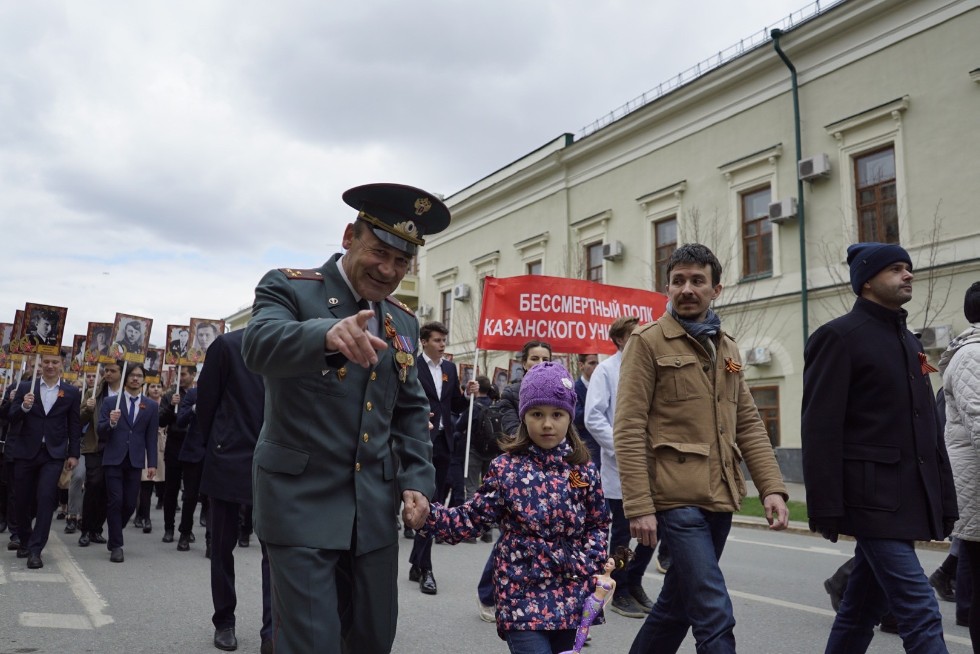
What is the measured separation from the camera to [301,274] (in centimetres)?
304

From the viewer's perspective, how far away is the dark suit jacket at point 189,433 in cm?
1014

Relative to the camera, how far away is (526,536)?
3.57 meters

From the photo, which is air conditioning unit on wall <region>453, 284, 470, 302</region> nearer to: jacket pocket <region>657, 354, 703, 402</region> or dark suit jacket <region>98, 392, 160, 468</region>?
dark suit jacket <region>98, 392, 160, 468</region>

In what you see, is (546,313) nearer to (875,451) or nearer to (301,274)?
(875,451)

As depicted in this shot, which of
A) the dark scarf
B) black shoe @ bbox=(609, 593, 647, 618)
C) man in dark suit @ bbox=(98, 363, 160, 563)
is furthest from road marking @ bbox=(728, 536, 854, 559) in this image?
man in dark suit @ bbox=(98, 363, 160, 563)

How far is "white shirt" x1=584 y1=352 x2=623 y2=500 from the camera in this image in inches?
263

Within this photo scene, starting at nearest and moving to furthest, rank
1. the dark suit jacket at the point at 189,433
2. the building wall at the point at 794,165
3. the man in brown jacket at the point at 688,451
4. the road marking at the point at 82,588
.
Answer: the man in brown jacket at the point at 688,451
the road marking at the point at 82,588
the dark suit jacket at the point at 189,433
the building wall at the point at 794,165

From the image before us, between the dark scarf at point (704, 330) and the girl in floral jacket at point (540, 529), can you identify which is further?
the dark scarf at point (704, 330)

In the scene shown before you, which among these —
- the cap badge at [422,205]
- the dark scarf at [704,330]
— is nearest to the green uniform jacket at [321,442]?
the cap badge at [422,205]

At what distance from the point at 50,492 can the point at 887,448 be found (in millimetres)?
7759

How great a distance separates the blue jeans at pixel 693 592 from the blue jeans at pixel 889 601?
673mm

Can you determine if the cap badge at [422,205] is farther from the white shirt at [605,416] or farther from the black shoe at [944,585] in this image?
the black shoe at [944,585]

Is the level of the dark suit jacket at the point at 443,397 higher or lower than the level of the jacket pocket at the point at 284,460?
higher

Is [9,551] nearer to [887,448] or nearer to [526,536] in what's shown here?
[526,536]
